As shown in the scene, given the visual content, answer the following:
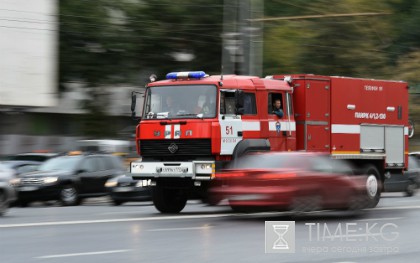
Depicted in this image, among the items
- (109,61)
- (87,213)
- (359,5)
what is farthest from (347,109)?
(359,5)

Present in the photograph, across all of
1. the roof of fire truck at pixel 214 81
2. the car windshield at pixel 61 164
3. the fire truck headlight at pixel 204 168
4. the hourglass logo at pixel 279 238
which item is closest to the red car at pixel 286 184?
the fire truck headlight at pixel 204 168

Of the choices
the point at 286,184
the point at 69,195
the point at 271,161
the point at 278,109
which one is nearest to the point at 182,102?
the point at 278,109

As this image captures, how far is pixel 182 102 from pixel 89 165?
8.00 m

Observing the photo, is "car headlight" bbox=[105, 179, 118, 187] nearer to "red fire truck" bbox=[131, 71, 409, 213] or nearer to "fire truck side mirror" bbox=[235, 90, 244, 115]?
"red fire truck" bbox=[131, 71, 409, 213]

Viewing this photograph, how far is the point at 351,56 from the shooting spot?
49344 millimetres

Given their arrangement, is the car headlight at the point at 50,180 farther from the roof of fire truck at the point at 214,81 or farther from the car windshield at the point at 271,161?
the car windshield at the point at 271,161

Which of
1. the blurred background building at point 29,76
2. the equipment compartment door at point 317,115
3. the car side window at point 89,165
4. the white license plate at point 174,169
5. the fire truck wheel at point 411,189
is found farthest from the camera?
the blurred background building at point 29,76

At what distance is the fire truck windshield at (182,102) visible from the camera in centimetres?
1886

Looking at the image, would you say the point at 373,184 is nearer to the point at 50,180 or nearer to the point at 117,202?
the point at 117,202

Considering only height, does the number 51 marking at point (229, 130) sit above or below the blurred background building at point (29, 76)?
below

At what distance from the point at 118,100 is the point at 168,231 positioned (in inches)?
1268

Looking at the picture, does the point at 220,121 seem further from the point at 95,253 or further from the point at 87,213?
the point at 95,253

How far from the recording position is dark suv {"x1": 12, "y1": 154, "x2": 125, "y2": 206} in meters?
24.6

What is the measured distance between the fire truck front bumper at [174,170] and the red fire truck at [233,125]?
0.02m
